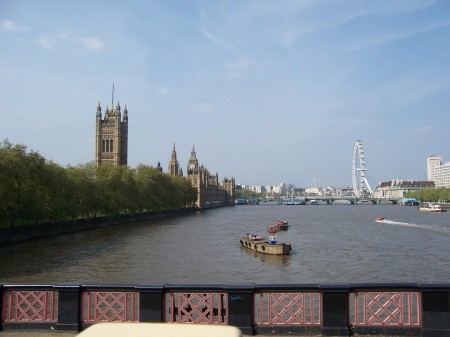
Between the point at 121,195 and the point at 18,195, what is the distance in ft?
125

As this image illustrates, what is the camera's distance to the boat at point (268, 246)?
150ft

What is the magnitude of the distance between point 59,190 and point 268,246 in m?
27.9

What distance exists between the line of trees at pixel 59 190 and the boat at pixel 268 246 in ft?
77.2

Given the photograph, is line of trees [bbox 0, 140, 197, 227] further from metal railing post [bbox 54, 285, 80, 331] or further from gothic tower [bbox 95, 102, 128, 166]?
gothic tower [bbox 95, 102, 128, 166]

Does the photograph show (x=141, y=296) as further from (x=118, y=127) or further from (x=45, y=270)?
(x=118, y=127)

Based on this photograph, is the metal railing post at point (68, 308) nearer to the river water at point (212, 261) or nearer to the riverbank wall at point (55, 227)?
the river water at point (212, 261)

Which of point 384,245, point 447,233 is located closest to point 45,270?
point 384,245

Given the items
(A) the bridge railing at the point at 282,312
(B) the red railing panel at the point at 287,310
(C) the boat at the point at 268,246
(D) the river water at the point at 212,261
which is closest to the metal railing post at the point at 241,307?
(A) the bridge railing at the point at 282,312

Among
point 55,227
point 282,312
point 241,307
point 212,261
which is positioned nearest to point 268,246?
point 212,261

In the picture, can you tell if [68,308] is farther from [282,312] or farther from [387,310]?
[387,310]

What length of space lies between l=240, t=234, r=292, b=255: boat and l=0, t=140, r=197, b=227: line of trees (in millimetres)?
23536

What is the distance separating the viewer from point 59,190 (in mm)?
58938

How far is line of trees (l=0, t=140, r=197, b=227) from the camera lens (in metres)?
49.6

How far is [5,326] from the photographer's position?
10.6 m
